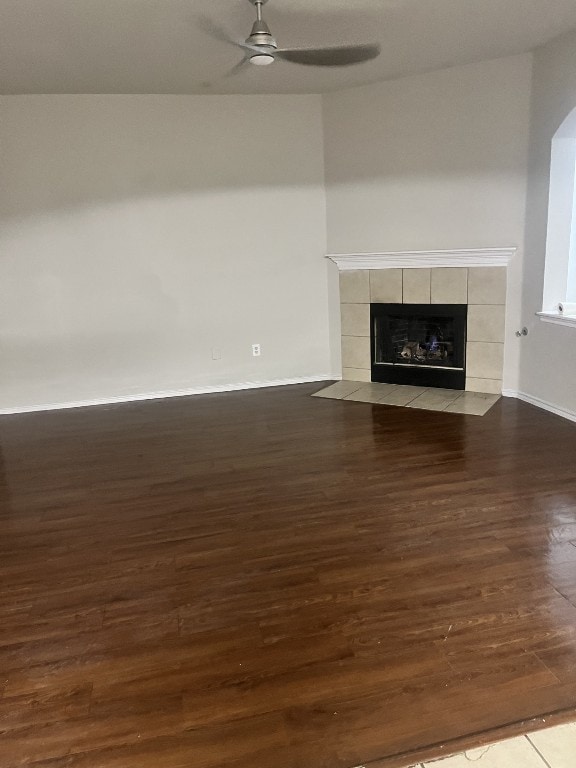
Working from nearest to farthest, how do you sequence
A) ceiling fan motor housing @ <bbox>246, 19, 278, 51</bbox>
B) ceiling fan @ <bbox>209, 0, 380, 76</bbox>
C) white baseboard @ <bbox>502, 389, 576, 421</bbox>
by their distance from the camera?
ceiling fan motor housing @ <bbox>246, 19, 278, 51</bbox>
ceiling fan @ <bbox>209, 0, 380, 76</bbox>
white baseboard @ <bbox>502, 389, 576, 421</bbox>

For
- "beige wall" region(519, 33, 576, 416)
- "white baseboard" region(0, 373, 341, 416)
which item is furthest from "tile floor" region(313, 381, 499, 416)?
"beige wall" region(519, 33, 576, 416)

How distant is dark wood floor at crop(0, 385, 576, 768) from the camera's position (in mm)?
1627

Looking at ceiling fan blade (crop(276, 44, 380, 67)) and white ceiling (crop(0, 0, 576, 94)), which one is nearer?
white ceiling (crop(0, 0, 576, 94))

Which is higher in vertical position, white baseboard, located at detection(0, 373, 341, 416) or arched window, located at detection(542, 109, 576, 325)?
arched window, located at detection(542, 109, 576, 325)

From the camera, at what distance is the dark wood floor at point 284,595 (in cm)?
163

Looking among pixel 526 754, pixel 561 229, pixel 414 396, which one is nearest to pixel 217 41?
pixel 561 229

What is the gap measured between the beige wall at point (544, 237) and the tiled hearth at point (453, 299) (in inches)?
8.7

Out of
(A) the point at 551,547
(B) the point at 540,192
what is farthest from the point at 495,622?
(B) the point at 540,192

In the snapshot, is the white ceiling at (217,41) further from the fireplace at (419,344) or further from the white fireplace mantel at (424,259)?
the fireplace at (419,344)

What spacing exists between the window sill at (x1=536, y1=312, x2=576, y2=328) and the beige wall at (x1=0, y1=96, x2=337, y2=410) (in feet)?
6.28

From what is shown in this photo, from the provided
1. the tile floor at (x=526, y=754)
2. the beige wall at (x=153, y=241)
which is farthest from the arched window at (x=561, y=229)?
the tile floor at (x=526, y=754)

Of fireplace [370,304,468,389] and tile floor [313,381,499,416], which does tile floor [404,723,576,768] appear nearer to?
tile floor [313,381,499,416]

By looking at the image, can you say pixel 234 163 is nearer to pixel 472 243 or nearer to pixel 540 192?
pixel 472 243

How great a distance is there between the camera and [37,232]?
185 inches
